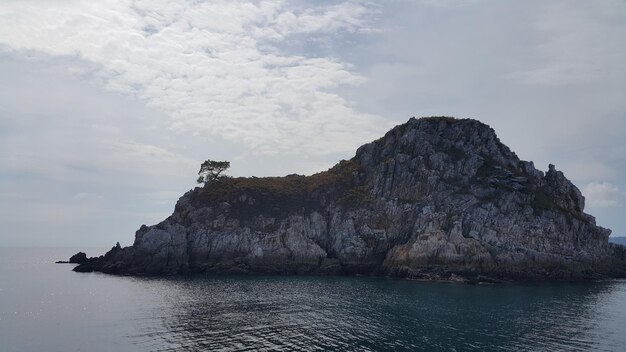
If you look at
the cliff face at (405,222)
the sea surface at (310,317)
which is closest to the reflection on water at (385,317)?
the sea surface at (310,317)

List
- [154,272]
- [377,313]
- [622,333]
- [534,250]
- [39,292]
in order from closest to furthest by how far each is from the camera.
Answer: [622,333], [377,313], [39,292], [534,250], [154,272]

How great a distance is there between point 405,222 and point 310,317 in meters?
63.8

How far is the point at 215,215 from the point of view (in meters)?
132

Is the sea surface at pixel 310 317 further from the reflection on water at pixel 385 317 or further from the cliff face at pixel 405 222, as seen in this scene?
the cliff face at pixel 405 222

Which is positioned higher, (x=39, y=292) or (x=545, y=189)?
(x=545, y=189)

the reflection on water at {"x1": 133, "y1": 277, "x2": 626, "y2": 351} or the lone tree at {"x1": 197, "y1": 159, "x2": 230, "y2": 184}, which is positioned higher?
the lone tree at {"x1": 197, "y1": 159, "x2": 230, "y2": 184}

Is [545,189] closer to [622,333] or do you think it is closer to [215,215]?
[622,333]

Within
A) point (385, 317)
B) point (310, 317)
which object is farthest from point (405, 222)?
point (310, 317)

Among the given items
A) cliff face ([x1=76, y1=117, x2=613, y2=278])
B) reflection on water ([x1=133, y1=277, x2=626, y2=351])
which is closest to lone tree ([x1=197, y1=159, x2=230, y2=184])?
cliff face ([x1=76, y1=117, x2=613, y2=278])

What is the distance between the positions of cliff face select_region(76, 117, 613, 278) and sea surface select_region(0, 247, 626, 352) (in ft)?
43.7

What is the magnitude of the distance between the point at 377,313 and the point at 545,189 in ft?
282

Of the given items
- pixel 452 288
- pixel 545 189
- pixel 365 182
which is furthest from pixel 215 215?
pixel 545 189

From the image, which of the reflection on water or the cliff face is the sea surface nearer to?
the reflection on water

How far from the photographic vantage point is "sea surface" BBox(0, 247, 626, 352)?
50812mm
